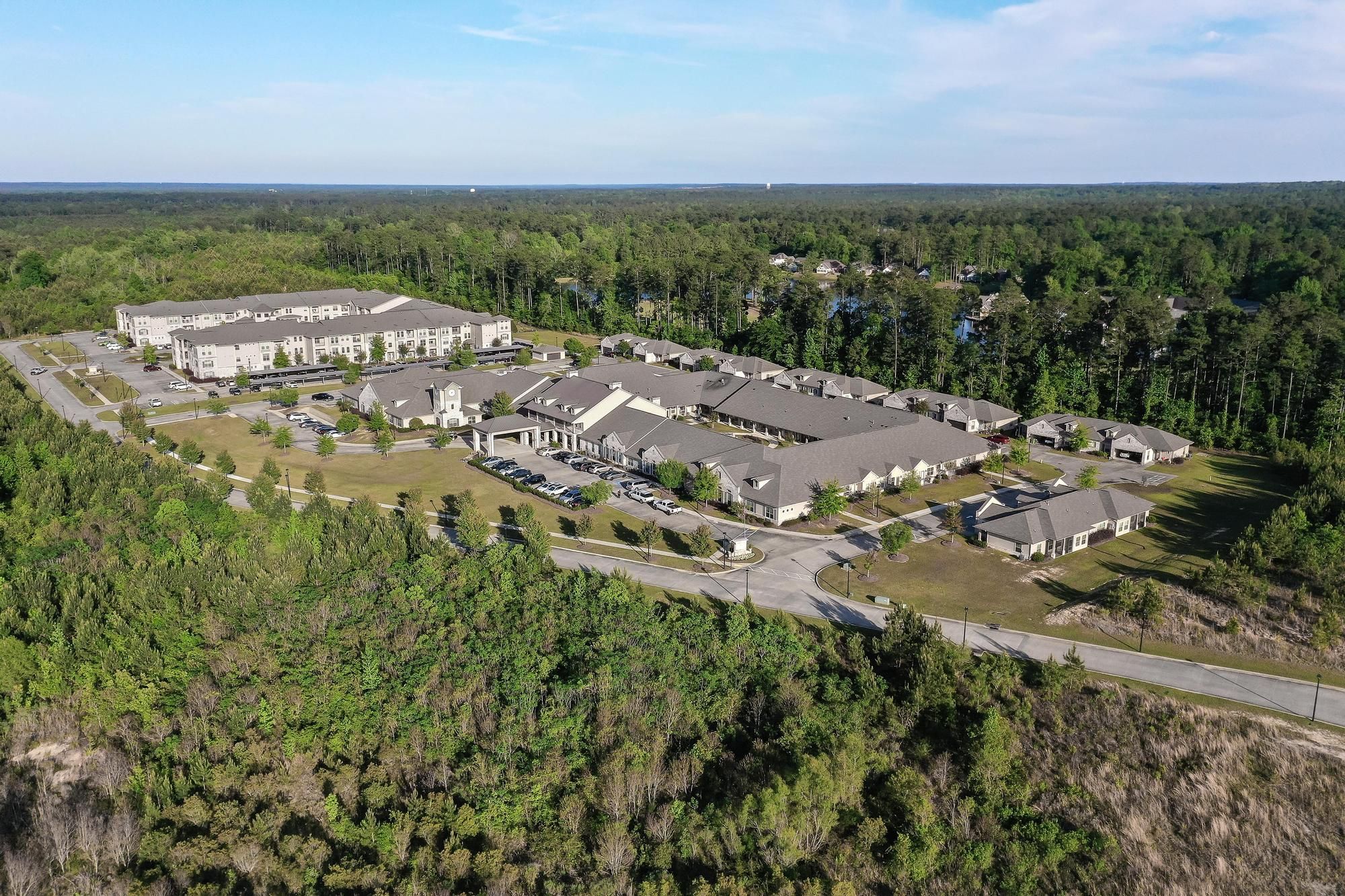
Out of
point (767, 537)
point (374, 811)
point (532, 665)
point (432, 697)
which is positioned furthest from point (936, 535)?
point (374, 811)

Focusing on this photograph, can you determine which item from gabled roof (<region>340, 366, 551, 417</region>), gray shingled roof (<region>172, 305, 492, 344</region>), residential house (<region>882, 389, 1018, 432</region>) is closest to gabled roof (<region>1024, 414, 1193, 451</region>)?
residential house (<region>882, 389, 1018, 432</region>)

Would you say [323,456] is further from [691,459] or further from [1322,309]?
[1322,309]

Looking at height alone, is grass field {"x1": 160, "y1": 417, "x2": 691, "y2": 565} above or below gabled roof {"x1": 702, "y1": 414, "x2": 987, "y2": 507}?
below

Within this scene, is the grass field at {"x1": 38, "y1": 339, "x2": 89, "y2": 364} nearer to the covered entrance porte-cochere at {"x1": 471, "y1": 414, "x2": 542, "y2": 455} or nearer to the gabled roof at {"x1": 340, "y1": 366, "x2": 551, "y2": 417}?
the gabled roof at {"x1": 340, "y1": 366, "x2": 551, "y2": 417}

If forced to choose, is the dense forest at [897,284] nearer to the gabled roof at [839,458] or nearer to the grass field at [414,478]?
the gabled roof at [839,458]

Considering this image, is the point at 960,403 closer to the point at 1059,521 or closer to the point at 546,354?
the point at 1059,521
